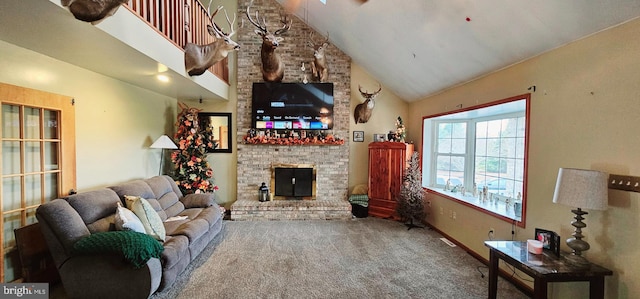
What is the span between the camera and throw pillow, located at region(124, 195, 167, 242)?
8.55 ft

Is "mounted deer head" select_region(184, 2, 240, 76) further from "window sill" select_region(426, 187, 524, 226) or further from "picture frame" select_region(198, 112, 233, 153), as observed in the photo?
"window sill" select_region(426, 187, 524, 226)

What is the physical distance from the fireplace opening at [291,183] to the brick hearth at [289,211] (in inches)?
11.8

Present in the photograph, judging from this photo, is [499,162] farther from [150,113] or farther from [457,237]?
[150,113]

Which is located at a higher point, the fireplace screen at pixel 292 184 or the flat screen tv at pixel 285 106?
the flat screen tv at pixel 285 106

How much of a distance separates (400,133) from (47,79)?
4961mm

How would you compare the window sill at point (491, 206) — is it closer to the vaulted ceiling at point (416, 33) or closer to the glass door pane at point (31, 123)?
the vaulted ceiling at point (416, 33)

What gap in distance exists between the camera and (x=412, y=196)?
14.3 feet

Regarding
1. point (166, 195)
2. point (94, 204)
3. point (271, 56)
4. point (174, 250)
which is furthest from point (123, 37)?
point (271, 56)

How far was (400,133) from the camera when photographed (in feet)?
16.2

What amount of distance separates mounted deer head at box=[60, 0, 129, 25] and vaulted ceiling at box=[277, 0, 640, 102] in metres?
2.76

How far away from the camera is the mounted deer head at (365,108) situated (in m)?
5.20

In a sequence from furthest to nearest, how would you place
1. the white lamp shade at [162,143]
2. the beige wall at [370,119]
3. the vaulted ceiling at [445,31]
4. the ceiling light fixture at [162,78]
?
the beige wall at [370,119], the white lamp shade at [162,143], the ceiling light fixture at [162,78], the vaulted ceiling at [445,31]

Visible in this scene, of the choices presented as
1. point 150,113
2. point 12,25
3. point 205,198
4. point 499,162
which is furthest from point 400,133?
point 12,25

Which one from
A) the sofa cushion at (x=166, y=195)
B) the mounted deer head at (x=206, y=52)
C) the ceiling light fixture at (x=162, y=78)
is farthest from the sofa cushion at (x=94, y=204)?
the mounted deer head at (x=206, y=52)
